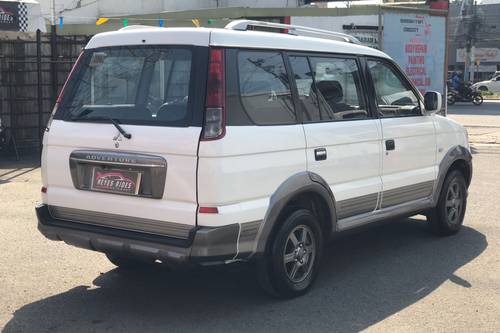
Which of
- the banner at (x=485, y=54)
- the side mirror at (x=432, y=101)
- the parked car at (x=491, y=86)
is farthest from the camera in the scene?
the banner at (x=485, y=54)

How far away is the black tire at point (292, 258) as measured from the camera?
14.9ft

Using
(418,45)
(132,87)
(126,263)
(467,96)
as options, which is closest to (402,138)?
(132,87)

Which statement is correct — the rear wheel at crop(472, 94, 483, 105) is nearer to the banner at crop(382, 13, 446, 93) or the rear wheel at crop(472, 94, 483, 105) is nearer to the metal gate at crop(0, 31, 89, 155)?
the banner at crop(382, 13, 446, 93)

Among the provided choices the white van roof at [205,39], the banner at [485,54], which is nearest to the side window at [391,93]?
the white van roof at [205,39]

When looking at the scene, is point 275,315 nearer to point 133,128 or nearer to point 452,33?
point 133,128

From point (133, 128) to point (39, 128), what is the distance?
30.0 ft

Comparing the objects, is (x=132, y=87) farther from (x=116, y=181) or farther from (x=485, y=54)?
(x=485, y=54)

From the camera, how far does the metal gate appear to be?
1257 centimetres

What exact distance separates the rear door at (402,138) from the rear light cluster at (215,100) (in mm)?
1949

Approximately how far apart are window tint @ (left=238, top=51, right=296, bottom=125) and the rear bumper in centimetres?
87

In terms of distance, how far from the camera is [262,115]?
4.47 meters

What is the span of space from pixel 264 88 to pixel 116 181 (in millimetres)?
1262

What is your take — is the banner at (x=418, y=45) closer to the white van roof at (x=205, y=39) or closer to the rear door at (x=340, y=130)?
the rear door at (x=340, y=130)

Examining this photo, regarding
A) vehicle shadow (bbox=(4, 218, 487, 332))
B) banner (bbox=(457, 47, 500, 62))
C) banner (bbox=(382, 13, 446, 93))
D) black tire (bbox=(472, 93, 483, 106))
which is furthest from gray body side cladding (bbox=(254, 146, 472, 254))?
banner (bbox=(457, 47, 500, 62))
